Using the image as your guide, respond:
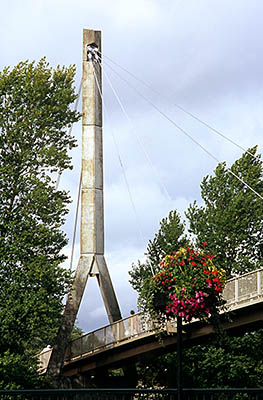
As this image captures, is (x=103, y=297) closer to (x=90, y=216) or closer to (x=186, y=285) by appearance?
(x=90, y=216)

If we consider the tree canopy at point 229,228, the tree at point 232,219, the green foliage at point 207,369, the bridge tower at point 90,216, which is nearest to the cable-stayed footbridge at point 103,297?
the bridge tower at point 90,216

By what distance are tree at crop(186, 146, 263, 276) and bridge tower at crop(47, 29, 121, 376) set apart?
11.8 m

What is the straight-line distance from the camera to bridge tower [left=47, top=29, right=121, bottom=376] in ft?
94.0

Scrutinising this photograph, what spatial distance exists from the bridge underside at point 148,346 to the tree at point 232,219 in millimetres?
10911

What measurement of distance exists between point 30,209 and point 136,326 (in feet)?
22.0

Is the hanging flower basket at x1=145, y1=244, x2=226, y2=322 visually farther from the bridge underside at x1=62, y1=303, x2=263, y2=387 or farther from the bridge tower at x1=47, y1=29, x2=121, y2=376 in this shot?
the bridge tower at x1=47, y1=29, x2=121, y2=376

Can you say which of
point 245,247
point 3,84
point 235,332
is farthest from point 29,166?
point 245,247

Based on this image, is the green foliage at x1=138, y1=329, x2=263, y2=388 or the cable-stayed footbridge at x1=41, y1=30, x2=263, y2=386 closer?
the cable-stayed footbridge at x1=41, y1=30, x2=263, y2=386

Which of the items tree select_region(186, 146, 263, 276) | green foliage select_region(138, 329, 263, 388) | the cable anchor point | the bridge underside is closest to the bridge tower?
the cable anchor point

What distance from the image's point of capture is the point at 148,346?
95.7 ft

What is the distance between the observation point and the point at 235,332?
2717 cm

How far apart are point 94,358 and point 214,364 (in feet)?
20.5

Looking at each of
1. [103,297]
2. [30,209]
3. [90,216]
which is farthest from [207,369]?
[30,209]

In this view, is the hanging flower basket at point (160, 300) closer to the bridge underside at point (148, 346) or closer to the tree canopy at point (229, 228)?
the bridge underside at point (148, 346)
